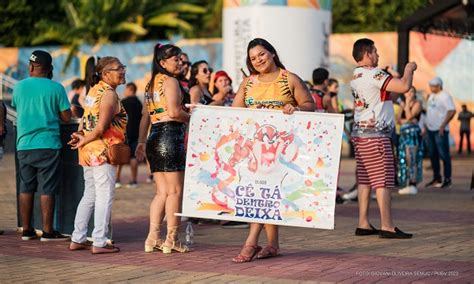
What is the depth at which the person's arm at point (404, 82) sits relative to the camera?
9578 millimetres

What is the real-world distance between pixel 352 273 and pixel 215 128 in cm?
169

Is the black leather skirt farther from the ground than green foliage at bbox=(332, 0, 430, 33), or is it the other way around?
green foliage at bbox=(332, 0, 430, 33)

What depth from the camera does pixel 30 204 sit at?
10.1 meters

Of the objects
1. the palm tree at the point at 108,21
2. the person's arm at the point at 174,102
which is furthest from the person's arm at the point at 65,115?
the palm tree at the point at 108,21

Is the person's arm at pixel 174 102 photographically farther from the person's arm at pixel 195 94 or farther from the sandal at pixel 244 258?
the person's arm at pixel 195 94

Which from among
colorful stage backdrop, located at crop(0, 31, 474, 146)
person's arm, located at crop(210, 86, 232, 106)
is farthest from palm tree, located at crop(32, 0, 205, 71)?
person's arm, located at crop(210, 86, 232, 106)

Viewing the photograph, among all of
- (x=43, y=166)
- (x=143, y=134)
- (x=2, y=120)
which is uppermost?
(x=2, y=120)

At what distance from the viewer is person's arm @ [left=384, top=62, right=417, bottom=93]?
9578 mm

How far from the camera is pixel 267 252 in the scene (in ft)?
28.5

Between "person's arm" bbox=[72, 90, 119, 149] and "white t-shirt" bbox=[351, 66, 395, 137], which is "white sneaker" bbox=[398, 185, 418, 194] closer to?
"white t-shirt" bbox=[351, 66, 395, 137]

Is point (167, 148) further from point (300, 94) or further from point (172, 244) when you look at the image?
point (300, 94)

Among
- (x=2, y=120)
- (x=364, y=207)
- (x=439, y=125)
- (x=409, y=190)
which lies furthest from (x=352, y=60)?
(x=2, y=120)

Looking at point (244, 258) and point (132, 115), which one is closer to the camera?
point (244, 258)

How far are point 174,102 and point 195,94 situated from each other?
2.25 meters
